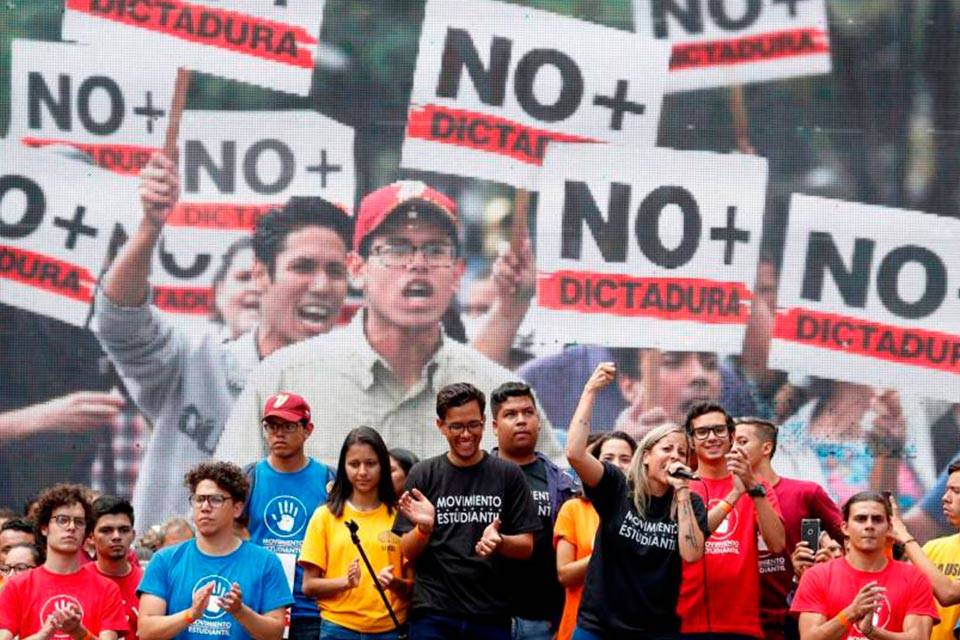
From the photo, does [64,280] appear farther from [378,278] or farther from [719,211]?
[719,211]

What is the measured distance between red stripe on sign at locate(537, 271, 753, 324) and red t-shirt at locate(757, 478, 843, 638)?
162 cm

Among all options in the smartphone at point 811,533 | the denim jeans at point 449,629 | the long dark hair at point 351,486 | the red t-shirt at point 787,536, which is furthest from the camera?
→ the red t-shirt at point 787,536

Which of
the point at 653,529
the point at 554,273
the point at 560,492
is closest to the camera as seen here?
the point at 653,529

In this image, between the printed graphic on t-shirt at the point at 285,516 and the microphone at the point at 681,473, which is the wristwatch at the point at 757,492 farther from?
the printed graphic on t-shirt at the point at 285,516

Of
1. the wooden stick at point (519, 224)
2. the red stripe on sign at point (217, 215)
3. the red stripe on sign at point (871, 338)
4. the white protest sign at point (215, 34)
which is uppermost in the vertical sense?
the white protest sign at point (215, 34)

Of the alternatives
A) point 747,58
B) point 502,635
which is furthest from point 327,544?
point 747,58

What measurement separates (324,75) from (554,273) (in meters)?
1.52

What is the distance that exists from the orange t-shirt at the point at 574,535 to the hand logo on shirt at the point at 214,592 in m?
1.36

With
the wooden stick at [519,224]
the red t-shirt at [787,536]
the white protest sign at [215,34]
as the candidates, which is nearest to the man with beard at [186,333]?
the white protest sign at [215,34]

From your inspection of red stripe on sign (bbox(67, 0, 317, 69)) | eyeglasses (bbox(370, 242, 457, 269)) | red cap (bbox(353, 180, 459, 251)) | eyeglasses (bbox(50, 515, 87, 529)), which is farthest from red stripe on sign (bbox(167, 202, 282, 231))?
eyeglasses (bbox(50, 515, 87, 529))

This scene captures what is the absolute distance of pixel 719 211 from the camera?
9.59m

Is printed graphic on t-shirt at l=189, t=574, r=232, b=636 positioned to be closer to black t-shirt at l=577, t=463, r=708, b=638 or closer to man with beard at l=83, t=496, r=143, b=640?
man with beard at l=83, t=496, r=143, b=640

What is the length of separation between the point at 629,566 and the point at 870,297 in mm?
2877

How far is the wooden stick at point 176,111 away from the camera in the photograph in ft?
31.8
